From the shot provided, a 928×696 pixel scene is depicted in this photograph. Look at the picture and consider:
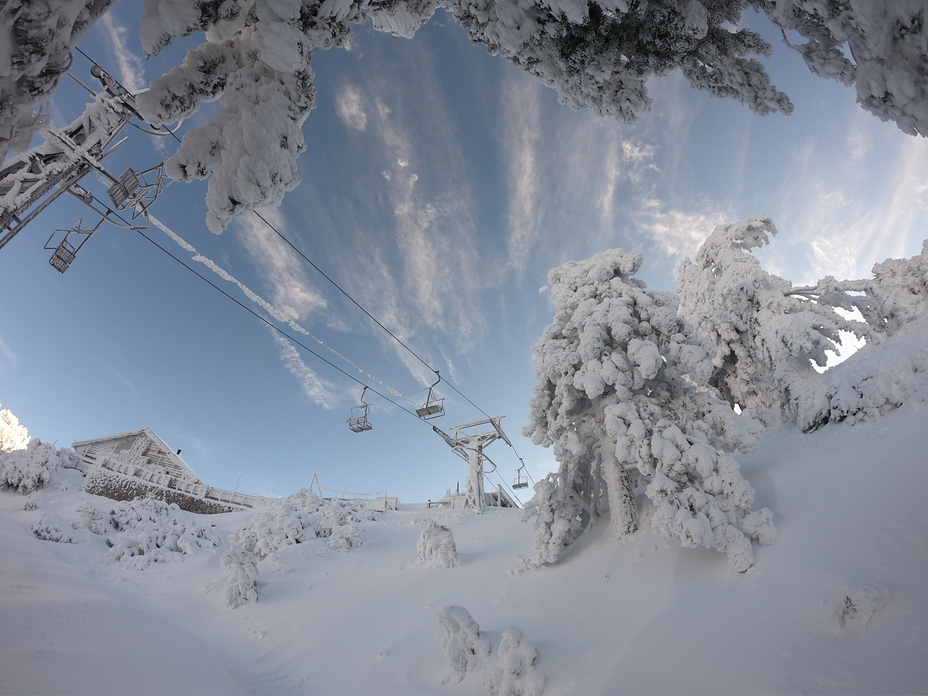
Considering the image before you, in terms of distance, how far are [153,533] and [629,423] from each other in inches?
621

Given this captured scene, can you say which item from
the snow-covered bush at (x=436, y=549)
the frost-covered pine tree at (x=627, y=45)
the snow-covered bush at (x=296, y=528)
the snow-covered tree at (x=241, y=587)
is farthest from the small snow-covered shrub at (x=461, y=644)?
the snow-covered bush at (x=296, y=528)

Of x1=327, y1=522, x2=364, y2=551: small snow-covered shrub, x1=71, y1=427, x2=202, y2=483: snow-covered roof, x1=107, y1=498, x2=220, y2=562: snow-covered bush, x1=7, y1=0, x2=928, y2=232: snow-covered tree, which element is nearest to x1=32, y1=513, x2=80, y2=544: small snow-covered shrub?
x1=107, y1=498, x2=220, y2=562: snow-covered bush

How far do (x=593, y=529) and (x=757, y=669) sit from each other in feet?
17.5

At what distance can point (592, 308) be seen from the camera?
9.16 meters

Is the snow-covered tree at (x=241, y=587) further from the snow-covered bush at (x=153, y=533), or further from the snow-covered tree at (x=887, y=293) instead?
the snow-covered tree at (x=887, y=293)

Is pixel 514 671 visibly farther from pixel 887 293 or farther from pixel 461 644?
pixel 887 293

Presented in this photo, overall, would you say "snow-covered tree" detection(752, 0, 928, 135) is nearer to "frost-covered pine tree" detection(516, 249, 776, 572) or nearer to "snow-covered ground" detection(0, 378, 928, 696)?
"snow-covered ground" detection(0, 378, 928, 696)

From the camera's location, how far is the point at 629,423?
798 cm

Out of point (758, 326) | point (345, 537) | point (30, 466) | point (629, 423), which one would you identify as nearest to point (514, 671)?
point (629, 423)

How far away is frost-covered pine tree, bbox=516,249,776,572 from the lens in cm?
677

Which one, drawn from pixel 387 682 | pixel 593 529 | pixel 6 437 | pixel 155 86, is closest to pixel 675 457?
pixel 593 529

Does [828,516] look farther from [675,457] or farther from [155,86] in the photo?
[155,86]

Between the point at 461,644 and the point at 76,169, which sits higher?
the point at 76,169

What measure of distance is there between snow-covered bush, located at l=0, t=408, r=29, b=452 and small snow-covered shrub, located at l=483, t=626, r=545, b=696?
164 feet
